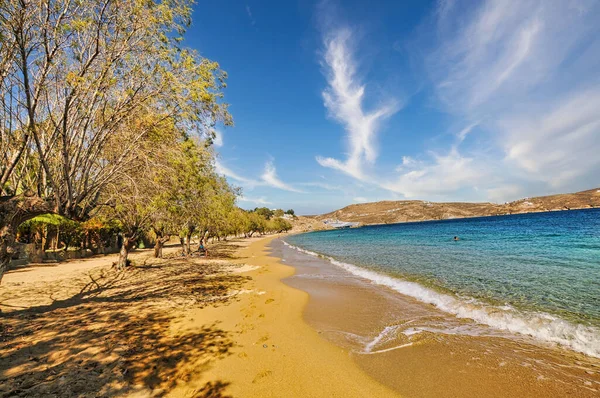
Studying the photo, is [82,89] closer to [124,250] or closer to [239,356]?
[239,356]

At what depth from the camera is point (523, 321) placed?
8750mm

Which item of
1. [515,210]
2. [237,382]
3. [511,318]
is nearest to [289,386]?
[237,382]

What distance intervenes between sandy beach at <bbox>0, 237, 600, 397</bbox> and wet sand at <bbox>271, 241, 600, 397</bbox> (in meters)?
0.04

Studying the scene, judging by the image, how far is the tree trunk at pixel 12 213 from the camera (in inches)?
261

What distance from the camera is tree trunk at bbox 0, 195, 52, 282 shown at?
6.63 m

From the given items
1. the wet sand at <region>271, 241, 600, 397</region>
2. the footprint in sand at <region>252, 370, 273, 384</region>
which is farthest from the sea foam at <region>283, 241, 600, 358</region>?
the footprint in sand at <region>252, 370, 273, 384</region>

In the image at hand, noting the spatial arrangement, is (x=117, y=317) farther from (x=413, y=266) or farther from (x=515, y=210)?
(x=515, y=210)

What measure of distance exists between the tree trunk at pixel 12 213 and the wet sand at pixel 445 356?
928 centimetres

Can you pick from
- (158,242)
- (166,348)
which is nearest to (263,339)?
(166,348)

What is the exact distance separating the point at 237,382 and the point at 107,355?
11.0 ft

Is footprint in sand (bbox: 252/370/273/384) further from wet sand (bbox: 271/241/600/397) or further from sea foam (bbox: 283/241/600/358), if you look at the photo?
sea foam (bbox: 283/241/600/358)

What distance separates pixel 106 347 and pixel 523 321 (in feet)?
42.8

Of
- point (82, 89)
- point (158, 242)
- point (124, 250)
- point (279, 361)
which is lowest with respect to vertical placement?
point (279, 361)

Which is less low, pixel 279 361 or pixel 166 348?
pixel 166 348
